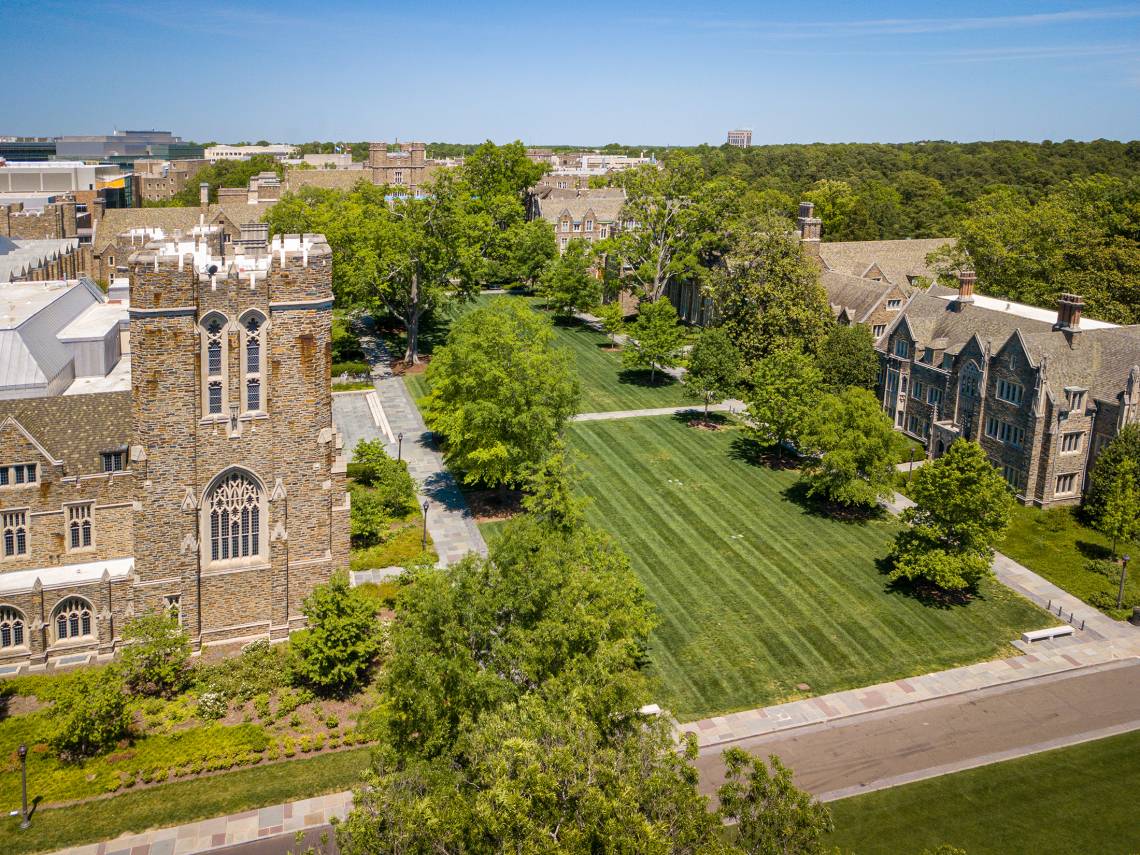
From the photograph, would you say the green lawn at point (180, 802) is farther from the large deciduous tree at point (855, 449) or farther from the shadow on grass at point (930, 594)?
the large deciduous tree at point (855, 449)

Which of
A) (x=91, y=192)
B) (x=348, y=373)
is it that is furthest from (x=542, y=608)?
(x=91, y=192)

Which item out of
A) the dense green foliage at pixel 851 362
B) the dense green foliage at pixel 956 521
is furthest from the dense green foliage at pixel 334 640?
the dense green foliage at pixel 851 362

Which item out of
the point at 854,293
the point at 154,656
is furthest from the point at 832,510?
the point at 154,656

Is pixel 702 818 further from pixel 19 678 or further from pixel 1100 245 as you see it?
pixel 1100 245

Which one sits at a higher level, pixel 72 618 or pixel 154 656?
pixel 72 618

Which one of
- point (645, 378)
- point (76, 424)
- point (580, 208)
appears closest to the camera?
point (76, 424)

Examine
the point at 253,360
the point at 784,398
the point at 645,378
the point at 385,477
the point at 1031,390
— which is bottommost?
the point at 385,477

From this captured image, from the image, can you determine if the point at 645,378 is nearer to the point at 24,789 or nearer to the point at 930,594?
the point at 930,594
